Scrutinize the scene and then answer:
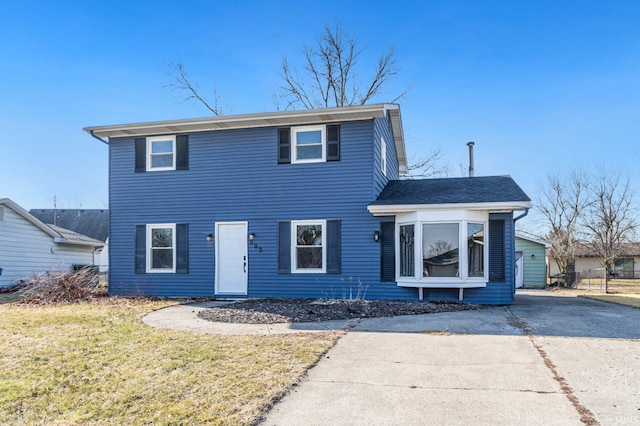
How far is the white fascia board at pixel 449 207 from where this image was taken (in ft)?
32.6

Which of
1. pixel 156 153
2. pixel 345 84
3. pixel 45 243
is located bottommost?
pixel 45 243

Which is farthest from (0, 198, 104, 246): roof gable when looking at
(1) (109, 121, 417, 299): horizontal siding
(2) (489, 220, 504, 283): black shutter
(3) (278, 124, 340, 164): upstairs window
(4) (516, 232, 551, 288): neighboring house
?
(4) (516, 232, 551, 288): neighboring house

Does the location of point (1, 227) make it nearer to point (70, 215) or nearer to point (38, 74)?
point (38, 74)

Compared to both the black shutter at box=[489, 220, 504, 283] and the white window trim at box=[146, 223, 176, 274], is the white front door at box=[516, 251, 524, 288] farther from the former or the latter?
the white window trim at box=[146, 223, 176, 274]

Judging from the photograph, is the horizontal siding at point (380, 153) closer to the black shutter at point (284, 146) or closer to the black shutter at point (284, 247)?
the black shutter at point (284, 146)

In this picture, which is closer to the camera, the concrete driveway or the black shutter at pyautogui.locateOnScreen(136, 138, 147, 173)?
the concrete driveway

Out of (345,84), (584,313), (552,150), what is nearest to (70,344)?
(584,313)

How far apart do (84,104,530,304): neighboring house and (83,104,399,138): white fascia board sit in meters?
0.04

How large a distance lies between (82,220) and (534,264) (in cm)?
2948

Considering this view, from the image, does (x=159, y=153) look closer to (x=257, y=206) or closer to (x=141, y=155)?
(x=141, y=155)

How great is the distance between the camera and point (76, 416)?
11.7ft

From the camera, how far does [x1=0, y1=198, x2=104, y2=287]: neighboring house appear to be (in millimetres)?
15117

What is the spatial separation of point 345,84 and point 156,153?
13020mm

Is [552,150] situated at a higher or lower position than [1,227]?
higher
